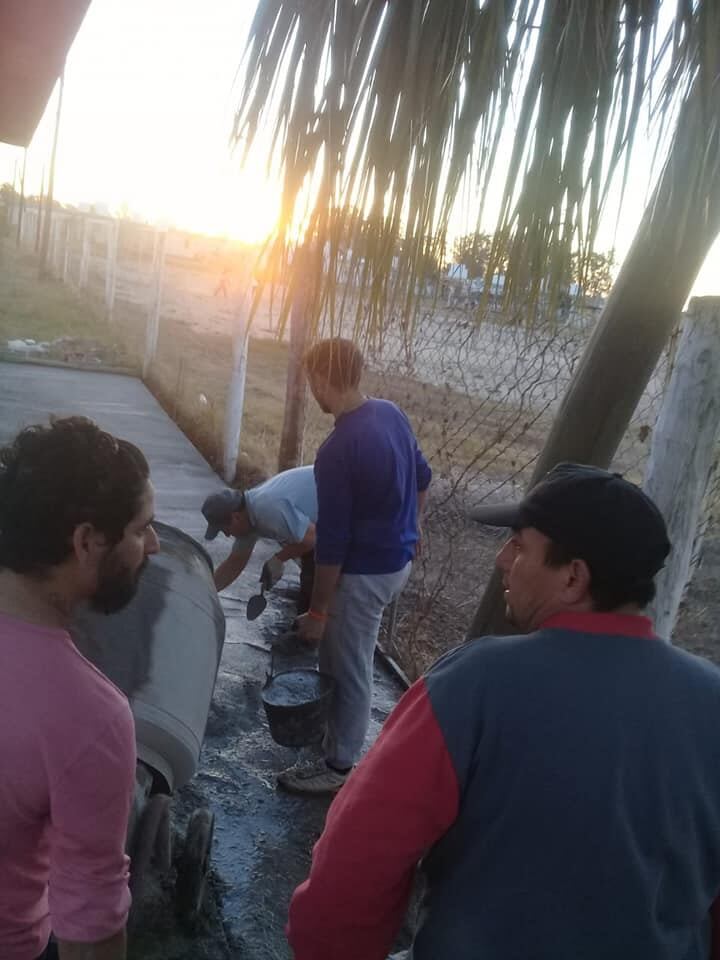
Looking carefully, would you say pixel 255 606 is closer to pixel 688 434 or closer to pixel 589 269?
pixel 688 434

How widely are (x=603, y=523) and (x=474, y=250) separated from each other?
62 cm

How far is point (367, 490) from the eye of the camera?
3541mm

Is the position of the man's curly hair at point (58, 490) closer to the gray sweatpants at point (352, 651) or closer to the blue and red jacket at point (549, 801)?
the blue and red jacket at point (549, 801)

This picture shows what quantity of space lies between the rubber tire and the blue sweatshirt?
1078mm

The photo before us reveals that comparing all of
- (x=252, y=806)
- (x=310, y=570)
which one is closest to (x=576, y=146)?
(x=252, y=806)

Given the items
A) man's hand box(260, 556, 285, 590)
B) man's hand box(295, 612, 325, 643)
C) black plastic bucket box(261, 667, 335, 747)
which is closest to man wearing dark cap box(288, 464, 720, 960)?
man's hand box(295, 612, 325, 643)

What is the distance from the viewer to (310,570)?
5.66m

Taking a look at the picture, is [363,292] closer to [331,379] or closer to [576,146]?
[576,146]

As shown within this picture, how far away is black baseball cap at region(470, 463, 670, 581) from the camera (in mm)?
1551

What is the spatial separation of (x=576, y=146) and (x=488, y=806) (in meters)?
1.25

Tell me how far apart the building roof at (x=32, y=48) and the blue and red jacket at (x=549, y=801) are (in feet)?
14.5

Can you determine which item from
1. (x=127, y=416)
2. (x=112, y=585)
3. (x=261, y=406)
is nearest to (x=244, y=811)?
(x=112, y=585)

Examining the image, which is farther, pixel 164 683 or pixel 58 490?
pixel 164 683

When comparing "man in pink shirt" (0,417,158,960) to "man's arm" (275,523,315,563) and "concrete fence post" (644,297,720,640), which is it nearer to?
"concrete fence post" (644,297,720,640)
